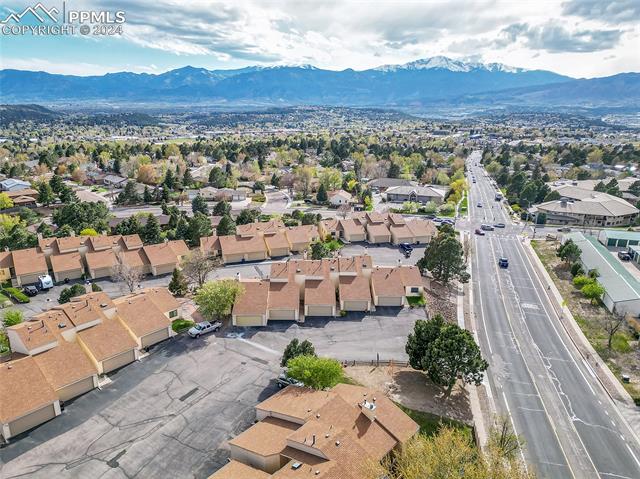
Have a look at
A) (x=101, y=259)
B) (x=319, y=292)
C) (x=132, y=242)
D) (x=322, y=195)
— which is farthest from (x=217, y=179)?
(x=319, y=292)

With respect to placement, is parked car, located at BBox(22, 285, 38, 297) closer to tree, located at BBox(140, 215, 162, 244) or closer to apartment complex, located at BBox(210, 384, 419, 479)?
tree, located at BBox(140, 215, 162, 244)

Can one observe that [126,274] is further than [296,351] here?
Yes

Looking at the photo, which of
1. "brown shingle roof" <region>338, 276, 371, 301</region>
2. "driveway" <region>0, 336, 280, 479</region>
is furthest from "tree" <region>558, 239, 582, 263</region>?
"driveway" <region>0, 336, 280, 479</region>

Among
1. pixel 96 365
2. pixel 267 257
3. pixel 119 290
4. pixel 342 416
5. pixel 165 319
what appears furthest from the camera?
pixel 267 257

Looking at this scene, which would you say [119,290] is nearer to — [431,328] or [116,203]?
[431,328]

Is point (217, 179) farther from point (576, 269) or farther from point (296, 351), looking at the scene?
point (296, 351)

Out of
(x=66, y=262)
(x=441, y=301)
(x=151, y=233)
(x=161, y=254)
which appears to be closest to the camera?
(x=441, y=301)

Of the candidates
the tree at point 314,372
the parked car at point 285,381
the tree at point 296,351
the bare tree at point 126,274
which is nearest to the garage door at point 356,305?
the tree at point 296,351

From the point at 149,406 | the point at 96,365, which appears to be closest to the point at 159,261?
the point at 96,365
